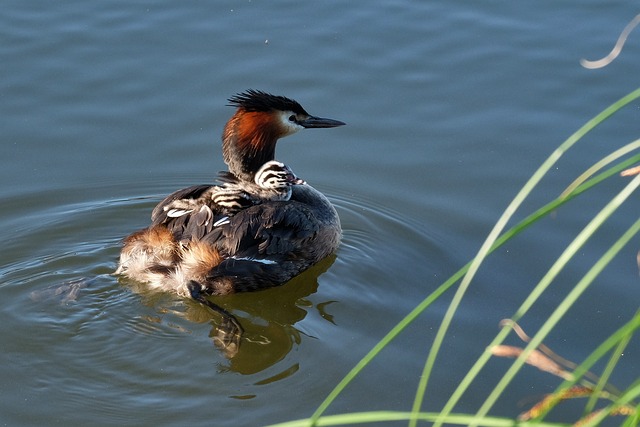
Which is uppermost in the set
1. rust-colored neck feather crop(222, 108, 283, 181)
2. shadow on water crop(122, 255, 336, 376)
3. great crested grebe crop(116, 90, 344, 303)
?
rust-colored neck feather crop(222, 108, 283, 181)

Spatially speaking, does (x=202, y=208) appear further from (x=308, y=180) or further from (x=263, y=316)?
(x=308, y=180)

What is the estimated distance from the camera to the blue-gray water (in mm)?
4699

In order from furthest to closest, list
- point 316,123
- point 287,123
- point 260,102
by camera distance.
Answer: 1. point 316,123
2. point 287,123
3. point 260,102

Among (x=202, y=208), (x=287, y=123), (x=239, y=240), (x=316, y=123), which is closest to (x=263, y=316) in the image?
(x=239, y=240)

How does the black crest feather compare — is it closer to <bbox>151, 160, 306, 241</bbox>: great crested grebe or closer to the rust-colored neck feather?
the rust-colored neck feather

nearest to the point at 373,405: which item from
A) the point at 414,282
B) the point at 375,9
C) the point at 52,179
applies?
the point at 414,282

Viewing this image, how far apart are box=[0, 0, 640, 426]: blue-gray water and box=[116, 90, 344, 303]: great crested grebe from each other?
133mm

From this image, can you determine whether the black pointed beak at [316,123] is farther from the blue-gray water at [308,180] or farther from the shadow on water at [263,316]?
the shadow on water at [263,316]

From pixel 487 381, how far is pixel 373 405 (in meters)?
0.60

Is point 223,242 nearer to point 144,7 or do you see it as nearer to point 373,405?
point 373,405

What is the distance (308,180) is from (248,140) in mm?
763

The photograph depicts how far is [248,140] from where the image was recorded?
19.7ft

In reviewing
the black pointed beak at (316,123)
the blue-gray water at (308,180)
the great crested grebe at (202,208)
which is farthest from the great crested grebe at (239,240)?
the black pointed beak at (316,123)

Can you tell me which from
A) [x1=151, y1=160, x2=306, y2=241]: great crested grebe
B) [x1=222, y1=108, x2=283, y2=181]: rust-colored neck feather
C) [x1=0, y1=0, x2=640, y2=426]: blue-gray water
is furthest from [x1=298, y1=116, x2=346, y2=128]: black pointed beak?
[x1=151, y1=160, x2=306, y2=241]: great crested grebe
